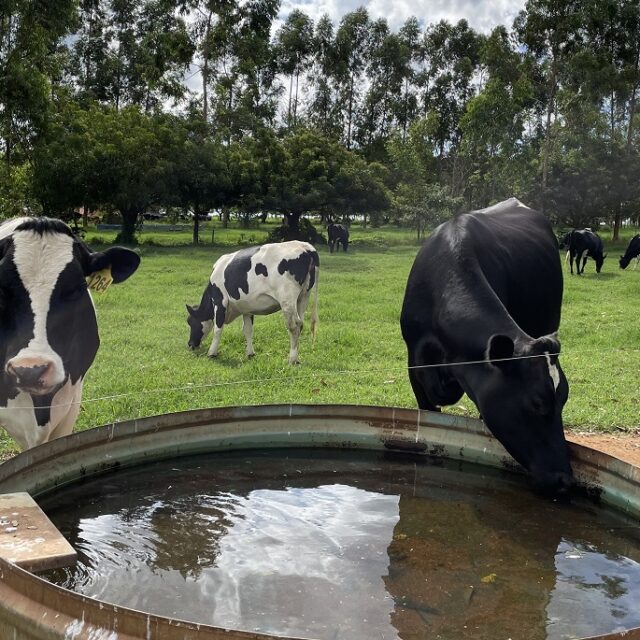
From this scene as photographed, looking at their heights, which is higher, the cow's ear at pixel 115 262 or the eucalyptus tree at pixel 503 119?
the eucalyptus tree at pixel 503 119

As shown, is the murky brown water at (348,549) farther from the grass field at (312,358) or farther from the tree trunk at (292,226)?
the tree trunk at (292,226)

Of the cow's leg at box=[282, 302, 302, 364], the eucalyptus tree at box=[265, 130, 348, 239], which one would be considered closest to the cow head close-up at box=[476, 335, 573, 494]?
the cow's leg at box=[282, 302, 302, 364]

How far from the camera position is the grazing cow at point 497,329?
3.48 m

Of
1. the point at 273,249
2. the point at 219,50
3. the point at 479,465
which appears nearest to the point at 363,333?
the point at 273,249

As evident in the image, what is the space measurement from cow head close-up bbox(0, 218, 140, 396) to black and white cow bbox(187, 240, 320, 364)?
5.25 m

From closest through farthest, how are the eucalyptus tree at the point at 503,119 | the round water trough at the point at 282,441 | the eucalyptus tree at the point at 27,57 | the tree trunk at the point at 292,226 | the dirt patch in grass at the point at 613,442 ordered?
1. the round water trough at the point at 282,441
2. the dirt patch in grass at the point at 613,442
3. the eucalyptus tree at the point at 27,57
4. the tree trunk at the point at 292,226
5. the eucalyptus tree at the point at 503,119

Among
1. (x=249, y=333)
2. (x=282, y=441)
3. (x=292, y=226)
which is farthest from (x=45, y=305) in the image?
(x=292, y=226)

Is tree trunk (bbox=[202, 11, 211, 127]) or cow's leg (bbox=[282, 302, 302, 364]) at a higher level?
tree trunk (bbox=[202, 11, 211, 127])

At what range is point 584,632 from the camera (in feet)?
7.26

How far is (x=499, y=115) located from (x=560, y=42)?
163 inches

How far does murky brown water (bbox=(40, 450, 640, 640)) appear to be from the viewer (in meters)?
2.24

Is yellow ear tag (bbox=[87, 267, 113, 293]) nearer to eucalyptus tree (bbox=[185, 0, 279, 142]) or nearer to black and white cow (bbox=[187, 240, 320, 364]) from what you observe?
black and white cow (bbox=[187, 240, 320, 364])

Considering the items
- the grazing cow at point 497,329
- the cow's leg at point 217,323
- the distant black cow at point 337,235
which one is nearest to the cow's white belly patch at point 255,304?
the cow's leg at point 217,323

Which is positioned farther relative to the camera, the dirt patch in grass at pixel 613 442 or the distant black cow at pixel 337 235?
the distant black cow at pixel 337 235
